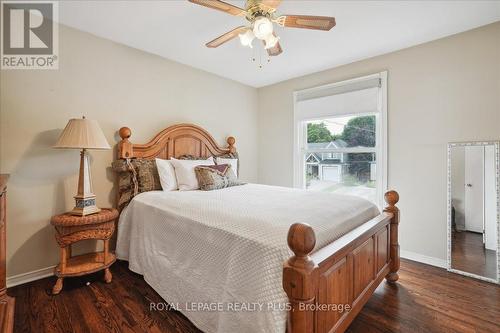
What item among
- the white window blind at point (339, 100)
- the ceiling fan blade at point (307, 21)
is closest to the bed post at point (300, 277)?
the ceiling fan blade at point (307, 21)

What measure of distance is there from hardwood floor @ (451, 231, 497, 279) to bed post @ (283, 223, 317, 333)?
2312mm

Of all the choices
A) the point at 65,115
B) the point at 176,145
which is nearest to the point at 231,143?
the point at 176,145

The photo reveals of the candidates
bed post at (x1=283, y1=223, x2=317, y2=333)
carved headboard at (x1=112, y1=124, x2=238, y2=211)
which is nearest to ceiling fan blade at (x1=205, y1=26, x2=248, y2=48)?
carved headboard at (x1=112, y1=124, x2=238, y2=211)

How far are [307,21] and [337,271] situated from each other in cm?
169

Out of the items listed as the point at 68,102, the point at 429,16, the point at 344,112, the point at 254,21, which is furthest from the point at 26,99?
the point at 429,16

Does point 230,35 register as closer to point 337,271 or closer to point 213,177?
point 213,177

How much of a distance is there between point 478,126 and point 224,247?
9.13 ft

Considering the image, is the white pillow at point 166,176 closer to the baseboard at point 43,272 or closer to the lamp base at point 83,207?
the lamp base at point 83,207

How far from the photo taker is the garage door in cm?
359

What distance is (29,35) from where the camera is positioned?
2273 mm

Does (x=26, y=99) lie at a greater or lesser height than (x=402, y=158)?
greater

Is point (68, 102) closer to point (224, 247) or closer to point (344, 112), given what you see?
point (224, 247)

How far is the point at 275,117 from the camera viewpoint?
428 centimetres

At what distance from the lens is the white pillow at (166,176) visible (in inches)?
106
